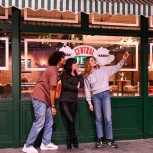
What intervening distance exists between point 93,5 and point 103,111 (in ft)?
7.17

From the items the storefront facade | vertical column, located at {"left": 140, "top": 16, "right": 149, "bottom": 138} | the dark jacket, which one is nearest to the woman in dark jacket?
the dark jacket

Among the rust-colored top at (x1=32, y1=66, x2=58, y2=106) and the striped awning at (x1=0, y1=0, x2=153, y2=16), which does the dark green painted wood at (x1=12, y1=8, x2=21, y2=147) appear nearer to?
the rust-colored top at (x1=32, y1=66, x2=58, y2=106)

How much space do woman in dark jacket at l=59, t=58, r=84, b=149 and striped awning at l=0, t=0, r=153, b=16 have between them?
3.47ft

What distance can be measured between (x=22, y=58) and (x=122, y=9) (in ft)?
7.57

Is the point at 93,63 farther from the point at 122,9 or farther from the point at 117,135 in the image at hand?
the point at 117,135

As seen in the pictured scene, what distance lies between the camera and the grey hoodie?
622cm

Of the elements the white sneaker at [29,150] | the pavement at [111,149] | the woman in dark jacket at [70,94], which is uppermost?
the woman in dark jacket at [70,94]

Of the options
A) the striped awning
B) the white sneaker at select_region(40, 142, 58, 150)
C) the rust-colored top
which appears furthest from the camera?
the white sneaker at select_region(40, 142, 58, 150)

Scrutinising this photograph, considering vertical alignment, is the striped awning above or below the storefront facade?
above

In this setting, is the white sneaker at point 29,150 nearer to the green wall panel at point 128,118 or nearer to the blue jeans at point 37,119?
the blue jeans at point 37,119

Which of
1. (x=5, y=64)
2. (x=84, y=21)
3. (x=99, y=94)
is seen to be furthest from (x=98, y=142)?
(x=84, y=21)

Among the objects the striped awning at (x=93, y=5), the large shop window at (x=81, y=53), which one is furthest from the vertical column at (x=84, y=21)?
the striped awning at (x=93, y=5)

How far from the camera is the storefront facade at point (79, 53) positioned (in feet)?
20.1

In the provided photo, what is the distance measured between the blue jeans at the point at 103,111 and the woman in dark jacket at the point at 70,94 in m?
0.46
